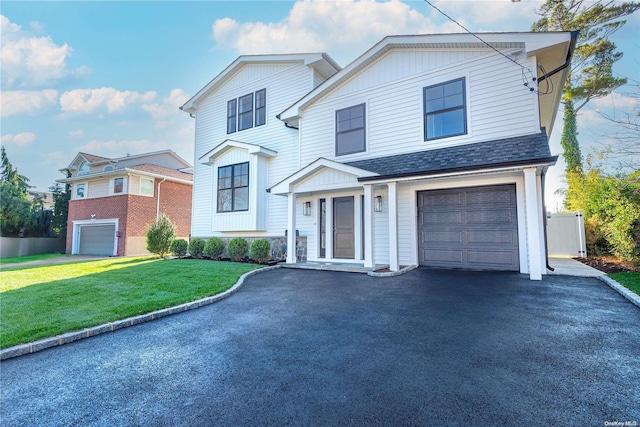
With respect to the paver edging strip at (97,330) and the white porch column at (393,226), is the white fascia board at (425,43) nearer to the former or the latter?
the white porch column at (393,226)

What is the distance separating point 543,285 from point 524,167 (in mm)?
2453

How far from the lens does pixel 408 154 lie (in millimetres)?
8586

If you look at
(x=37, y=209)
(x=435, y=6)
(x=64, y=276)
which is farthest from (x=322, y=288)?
A: (x=37, y=209)

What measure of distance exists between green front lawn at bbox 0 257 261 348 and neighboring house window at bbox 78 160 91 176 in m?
14.5

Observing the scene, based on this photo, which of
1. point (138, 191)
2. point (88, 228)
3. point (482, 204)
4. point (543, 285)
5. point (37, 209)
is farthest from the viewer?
point (37, 209)

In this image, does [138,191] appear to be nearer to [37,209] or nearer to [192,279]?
[37,209]

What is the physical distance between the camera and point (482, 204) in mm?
7645

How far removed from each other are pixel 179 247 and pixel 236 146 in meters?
5.21

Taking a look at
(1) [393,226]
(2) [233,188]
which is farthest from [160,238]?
(1) [393,226]

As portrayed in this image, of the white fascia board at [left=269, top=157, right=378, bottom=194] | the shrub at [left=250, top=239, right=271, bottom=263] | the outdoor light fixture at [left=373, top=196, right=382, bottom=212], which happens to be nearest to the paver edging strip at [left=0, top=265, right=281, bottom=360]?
the shrub at [left=250, top=239, right=271, bottom=263]

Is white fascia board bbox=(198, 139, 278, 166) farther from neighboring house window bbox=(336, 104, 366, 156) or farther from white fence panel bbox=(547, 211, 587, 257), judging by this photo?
white fence panel bbox=(547, 211, 587, 257)

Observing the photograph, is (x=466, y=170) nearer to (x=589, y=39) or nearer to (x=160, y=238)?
(x=160, y=238)

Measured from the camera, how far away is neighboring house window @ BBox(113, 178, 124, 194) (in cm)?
1753

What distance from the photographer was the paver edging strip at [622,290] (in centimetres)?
455
